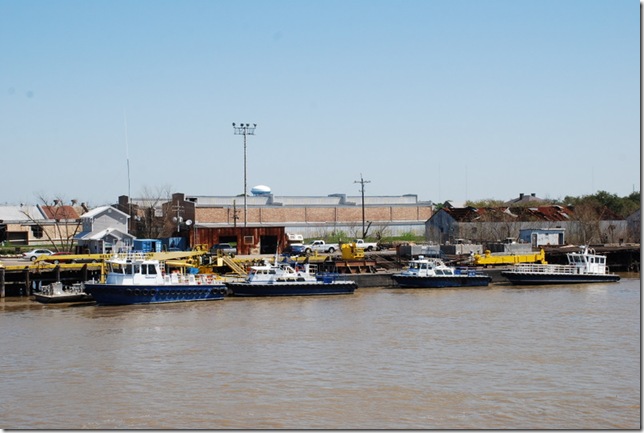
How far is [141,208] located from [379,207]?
27.7m

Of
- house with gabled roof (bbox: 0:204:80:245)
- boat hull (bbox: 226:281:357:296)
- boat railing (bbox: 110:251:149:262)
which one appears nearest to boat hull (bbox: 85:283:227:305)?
boat railing (bbox: 110:251:149:262)

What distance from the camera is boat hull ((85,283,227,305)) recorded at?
44.6 meters

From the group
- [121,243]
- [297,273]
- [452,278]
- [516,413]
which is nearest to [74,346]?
[516,413]

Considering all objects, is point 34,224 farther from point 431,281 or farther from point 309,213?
point 431,281

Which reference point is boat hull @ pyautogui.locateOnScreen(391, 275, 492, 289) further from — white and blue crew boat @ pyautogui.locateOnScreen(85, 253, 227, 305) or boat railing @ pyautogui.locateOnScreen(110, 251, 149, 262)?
boat railing @ pyautogui.locateOnScreen(110, 251, 149, 262)

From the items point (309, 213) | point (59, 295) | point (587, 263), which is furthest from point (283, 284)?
point (309, 213)

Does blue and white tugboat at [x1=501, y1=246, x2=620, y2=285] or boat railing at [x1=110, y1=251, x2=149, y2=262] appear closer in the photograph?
boat railing at [x1=110, y1=251, x2=149, y2=262]

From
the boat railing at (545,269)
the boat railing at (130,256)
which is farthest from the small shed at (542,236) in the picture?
the boat railing at (130,256)

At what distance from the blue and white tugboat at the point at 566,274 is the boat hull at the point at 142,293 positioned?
2219cm

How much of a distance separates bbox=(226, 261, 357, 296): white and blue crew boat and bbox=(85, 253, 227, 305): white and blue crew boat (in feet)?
6.93

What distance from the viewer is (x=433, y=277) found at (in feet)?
177

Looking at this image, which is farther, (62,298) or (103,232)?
(103,232)

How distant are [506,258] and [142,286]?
2956 cm

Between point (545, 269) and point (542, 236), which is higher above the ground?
point (542, 236)
